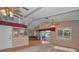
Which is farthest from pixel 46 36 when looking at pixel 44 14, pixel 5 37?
pixel 5 37

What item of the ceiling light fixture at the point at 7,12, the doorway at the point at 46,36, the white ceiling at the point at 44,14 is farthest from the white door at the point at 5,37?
the doorway at the point at 46,36

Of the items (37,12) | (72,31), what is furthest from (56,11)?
(72,31)

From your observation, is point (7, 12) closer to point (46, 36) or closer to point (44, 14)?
point (44, 14)

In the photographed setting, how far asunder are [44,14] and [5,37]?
844mm

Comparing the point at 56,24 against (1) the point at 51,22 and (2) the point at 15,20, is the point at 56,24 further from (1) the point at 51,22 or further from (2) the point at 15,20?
(2) the point at 15,20

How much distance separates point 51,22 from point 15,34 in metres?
0.72

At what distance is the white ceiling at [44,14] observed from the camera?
200 centimetres

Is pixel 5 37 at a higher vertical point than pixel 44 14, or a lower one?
lower

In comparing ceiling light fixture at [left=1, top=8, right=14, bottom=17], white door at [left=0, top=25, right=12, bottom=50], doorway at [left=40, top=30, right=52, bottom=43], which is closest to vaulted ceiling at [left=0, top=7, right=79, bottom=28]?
ceiling light fixture at [left=1, top=8, right=14, bottom=17]

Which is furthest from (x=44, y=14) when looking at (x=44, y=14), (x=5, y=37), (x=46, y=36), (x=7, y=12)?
(x=5, y=37)

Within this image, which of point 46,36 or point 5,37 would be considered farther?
point 46,36

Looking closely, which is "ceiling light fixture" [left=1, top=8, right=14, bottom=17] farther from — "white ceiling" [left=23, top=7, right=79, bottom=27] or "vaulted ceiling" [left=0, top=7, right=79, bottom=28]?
"white ceiling" [left=23, top=7, right=79, bottom=27]

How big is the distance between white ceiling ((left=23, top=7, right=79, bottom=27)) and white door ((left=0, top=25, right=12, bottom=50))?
360 millimetres

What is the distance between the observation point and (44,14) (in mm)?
2066
